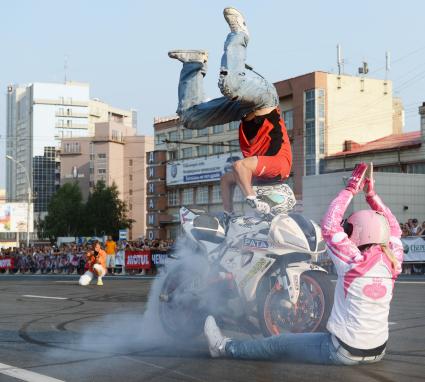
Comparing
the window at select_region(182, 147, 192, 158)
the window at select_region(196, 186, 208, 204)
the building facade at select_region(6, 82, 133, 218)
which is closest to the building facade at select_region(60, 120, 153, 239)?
the building facade at select_region(6, 82, 133, 218)

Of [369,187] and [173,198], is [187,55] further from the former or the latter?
[173,198]

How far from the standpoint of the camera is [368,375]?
212 inches

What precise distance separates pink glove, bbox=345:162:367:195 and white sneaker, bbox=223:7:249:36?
208cm

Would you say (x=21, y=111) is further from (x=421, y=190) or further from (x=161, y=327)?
(x=161, y=327)

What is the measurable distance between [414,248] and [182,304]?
1635 centimetres

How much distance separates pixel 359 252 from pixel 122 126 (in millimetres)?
143808

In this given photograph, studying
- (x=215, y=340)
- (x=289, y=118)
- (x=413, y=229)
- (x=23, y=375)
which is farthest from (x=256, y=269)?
(x=289, y=118)

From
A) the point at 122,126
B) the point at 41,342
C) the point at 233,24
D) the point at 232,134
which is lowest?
the point at 41,342

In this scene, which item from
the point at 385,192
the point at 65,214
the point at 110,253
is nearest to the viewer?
the point at 110,253

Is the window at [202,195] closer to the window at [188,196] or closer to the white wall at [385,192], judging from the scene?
the window at [188,196]

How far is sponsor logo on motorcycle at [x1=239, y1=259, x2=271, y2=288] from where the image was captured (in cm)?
655

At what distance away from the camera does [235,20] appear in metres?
7.10

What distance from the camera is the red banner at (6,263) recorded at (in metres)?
43.8

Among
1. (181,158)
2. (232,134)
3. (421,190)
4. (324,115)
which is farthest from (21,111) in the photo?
(421,190)
